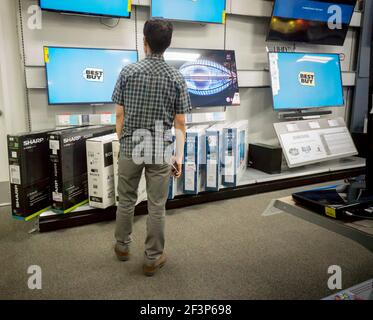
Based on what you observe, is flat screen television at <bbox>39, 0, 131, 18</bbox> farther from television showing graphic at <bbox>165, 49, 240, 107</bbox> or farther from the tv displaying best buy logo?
the tv displaying best buy logo

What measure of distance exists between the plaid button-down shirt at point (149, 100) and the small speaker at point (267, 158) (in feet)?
6.16

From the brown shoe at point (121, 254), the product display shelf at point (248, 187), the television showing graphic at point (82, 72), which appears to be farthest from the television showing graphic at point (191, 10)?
the brown shoe at point (121, 254)

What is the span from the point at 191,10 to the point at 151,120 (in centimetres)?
178

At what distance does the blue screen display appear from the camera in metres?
3.51

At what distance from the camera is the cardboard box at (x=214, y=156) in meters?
2.84

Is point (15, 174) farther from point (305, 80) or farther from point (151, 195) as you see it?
point (305, 80)

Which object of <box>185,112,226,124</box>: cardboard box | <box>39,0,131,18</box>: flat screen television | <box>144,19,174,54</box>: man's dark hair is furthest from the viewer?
<box>185,112,226,124</box>: cardboard box

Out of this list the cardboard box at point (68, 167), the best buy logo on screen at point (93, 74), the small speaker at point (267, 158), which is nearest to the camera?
the cardboard box at point (68, 167)

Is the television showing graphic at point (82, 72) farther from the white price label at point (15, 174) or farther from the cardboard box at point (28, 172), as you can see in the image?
the white price label at point (15, 174)

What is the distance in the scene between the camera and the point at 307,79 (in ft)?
12.4

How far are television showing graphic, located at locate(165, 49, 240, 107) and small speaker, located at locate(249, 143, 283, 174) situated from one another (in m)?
0.57
